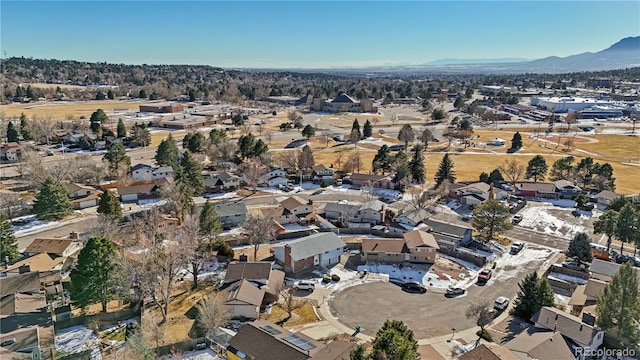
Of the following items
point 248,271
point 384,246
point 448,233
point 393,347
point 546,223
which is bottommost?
point 546,223

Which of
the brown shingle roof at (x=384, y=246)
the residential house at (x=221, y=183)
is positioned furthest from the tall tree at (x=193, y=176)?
the brown shingle roof at (x=384, y=246)

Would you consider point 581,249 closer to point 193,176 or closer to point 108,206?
point 193,176

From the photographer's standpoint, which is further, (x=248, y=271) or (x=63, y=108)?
(x=63, y=108)

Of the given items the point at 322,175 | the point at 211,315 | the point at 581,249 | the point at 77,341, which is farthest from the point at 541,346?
the point at 322,175

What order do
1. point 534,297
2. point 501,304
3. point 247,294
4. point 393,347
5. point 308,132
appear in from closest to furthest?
point 393,347, point 534,297, point 247,294, point 501,304, point 308,132

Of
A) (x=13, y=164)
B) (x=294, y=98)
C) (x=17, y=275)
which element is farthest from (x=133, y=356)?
(x=294, y=98)

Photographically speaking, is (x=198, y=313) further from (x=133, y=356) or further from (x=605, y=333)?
(x=605, y=333)
